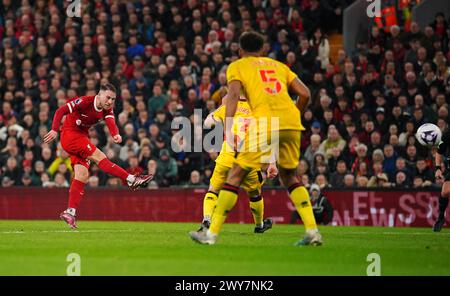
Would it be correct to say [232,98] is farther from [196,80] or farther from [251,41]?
[196,80]

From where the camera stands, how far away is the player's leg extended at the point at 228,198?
1191 cm

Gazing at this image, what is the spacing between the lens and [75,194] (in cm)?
1653

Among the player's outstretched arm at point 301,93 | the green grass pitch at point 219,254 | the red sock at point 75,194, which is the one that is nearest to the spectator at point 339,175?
the green grass pitch at point 219,254

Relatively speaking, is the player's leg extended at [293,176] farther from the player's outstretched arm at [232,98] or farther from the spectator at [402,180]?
the spectator at [402,180]

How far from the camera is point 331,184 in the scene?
21969mm

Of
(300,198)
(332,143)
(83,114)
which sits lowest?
(300,198)

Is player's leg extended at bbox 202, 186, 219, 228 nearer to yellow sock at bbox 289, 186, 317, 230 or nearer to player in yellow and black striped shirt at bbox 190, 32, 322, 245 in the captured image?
player in yellow and black striped shirt at bbox 190, 32, 322, 245

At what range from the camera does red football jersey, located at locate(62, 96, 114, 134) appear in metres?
16.6

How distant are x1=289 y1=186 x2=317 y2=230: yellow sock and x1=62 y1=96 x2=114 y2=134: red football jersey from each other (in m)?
5.56

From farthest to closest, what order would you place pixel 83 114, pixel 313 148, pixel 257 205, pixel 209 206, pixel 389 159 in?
pixel 313 148
pixel 389 159
pixel 83 114
pixel 257 205
pixel 209 206

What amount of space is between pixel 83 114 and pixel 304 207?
5.84 meters

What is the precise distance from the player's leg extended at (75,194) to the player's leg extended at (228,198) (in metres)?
4.86

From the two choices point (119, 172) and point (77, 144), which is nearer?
point (77, 144)

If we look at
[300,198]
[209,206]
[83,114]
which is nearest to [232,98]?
[300,198]
